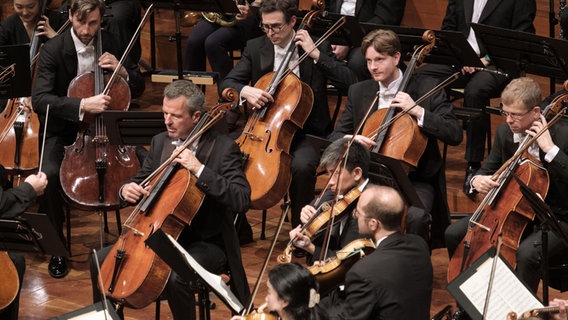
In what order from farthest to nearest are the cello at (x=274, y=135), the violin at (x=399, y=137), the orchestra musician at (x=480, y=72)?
the orchestra musician at (x=480, y=72) < the cello at (x=274, y=135) < the violin at (x=399, y=137)

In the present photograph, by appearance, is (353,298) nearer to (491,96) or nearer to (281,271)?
(281,271)

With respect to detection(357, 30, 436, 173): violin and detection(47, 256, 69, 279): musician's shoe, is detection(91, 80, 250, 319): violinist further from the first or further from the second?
detection(47, 256, 69, 279): musician's shoe

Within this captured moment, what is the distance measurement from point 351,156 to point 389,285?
1006mm

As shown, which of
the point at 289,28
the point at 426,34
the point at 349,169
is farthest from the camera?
the point at 289,28

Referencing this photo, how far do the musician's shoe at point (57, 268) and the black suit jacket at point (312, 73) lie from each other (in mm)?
1542

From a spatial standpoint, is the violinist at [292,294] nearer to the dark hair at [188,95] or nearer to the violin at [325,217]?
the violin at [325,217]

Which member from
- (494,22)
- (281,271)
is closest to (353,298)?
(281,271)

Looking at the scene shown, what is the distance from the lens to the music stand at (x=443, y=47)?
5.81m

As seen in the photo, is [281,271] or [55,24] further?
[55,24]

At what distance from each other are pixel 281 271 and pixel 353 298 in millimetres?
342

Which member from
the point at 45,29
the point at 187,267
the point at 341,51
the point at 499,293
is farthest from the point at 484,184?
the point at 45,29

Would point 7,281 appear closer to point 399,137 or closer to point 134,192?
point 134,192

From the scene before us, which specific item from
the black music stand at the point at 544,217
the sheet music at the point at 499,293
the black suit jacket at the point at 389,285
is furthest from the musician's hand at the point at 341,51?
the sheet music at the point at 499,293

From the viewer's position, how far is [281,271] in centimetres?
364
